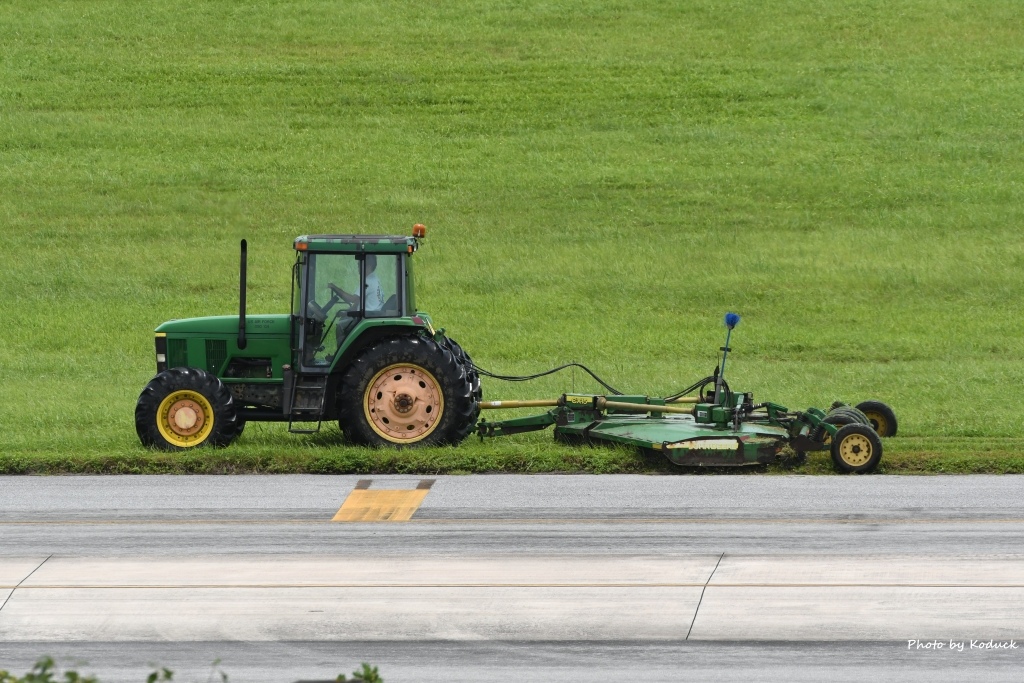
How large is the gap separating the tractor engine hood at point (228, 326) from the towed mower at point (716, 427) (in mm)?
2011

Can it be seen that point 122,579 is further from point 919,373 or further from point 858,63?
point 858,63

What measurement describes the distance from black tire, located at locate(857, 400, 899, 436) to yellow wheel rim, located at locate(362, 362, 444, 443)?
4.14 metres

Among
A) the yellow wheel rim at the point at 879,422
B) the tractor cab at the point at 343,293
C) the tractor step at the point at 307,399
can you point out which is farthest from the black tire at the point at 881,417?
the tractor step at the point at 307,399

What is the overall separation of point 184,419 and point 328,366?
4.43 ft

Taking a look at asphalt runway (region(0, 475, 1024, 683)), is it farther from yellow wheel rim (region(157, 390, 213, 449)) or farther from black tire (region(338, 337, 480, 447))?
black tire (region(338, 337, 480, 447))

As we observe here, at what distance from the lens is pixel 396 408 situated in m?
13.0

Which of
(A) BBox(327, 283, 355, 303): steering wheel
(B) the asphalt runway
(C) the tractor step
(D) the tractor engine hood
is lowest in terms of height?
(B) the asphalt runway

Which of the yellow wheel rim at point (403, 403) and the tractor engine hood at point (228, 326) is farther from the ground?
the tractor engine hood at point (228, 326)

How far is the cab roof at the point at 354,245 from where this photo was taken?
1305 cm

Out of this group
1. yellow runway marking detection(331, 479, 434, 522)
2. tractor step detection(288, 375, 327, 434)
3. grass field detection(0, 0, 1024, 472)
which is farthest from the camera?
grass field detection(0, 0, 1024, 472)

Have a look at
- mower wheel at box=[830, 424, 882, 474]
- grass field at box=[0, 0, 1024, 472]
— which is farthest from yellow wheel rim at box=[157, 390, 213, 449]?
mower wheel at box=[830, 424, 882, 474]

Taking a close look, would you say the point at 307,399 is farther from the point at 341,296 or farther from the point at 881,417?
the point at 881,417

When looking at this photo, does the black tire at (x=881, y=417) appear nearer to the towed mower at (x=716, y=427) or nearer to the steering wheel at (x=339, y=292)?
the towed mower at (x=716, y=427)

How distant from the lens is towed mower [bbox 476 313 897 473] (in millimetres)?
12305
